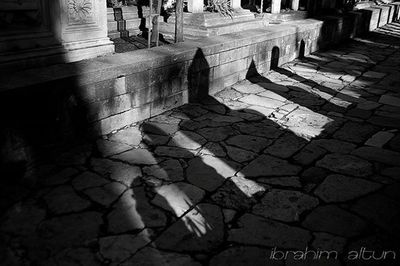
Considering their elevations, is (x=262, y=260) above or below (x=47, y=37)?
below

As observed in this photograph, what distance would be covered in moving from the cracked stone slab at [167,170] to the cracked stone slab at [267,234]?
2.91 feet

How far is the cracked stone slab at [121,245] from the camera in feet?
8.20

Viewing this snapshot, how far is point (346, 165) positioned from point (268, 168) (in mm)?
878

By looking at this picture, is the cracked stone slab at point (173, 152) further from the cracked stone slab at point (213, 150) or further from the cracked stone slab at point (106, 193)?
the cracked stone slab at point (106, 193)

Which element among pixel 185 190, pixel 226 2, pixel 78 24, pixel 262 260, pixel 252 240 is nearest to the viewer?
pixel 262 260

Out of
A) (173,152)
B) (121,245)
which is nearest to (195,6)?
(173,152)

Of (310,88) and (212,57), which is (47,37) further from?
(310,88)

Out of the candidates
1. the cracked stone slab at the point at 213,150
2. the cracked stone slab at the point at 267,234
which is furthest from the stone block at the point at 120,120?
the cracked stone slab at the point at 267,234

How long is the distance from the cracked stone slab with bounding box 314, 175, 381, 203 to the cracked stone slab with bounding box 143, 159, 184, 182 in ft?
4.42

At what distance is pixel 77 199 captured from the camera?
3.12 m

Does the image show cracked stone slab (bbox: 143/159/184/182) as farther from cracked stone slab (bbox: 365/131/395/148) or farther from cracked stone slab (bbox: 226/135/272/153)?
cracked stone slab (bbox: 365/131/395/148)

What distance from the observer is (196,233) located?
9.07 ft

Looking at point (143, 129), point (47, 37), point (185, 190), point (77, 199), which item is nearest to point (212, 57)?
point (143, 129)

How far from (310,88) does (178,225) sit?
4.76m
